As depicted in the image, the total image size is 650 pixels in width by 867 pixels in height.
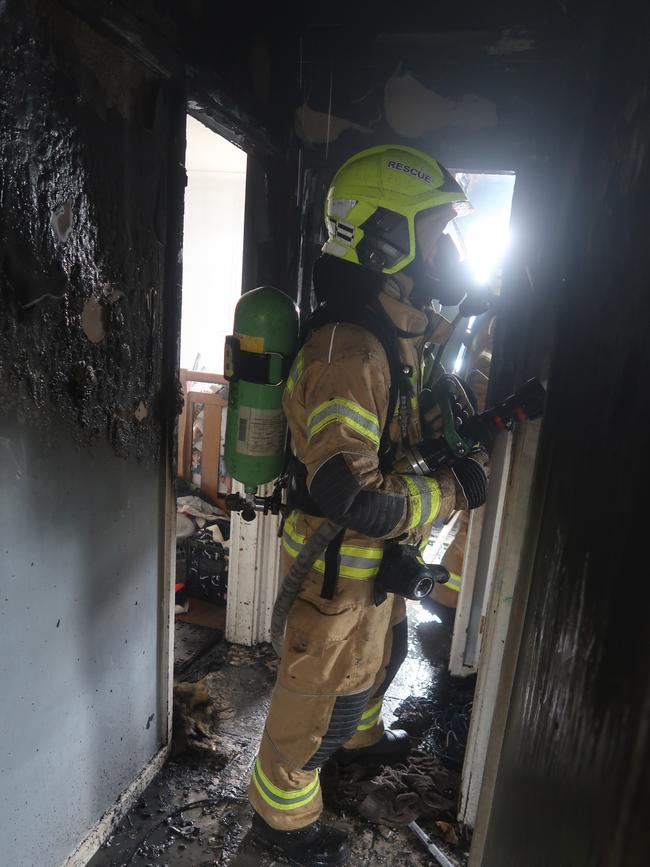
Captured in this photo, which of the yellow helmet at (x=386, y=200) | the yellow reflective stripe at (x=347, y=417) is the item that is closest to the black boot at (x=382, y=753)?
the yellow reflective stripe at (x=347, y=417)

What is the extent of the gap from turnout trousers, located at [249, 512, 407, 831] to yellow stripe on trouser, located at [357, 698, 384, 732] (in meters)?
0.48

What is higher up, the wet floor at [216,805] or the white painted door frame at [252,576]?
the white painted door frame at [252,576]

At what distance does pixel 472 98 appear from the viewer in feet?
7.93

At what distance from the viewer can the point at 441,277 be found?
2.09 m

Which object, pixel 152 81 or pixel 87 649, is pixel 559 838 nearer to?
pixel 87 649

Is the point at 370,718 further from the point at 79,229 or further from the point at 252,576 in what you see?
the point at 79,229

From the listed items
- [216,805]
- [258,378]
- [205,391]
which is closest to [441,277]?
[258,378]

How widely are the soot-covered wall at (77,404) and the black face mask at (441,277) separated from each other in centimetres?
88

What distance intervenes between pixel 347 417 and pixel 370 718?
156cm

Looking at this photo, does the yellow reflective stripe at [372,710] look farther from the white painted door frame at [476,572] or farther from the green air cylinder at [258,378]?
the green air cylinder at [258,378]

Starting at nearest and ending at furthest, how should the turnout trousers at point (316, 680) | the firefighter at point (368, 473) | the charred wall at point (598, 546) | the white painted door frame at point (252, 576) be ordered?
the charred wall at point (598, 546) → the firefighter at point (368, 473) → the turnout trousers at point (316, 680) → the white painted door frame at point (252, 576)

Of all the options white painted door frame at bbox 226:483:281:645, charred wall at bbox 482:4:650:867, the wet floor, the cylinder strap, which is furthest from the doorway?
charred wall at bbox 482:4:650:867

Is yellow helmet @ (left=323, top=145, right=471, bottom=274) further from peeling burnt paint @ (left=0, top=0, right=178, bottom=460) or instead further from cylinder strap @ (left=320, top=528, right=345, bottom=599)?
cylinder strap @ (left=320, top=528, right=345, bottom=599)

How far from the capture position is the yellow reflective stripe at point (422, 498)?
185cm
